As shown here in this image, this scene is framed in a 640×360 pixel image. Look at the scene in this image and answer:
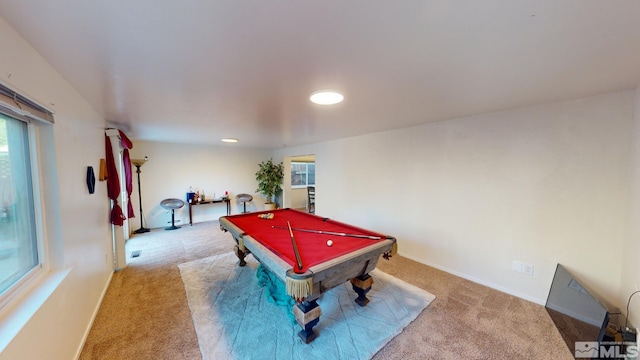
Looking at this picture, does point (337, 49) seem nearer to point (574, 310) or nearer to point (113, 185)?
point (574, 310)

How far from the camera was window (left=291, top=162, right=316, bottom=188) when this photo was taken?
7.79 m

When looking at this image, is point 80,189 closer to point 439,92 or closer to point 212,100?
point 212,100

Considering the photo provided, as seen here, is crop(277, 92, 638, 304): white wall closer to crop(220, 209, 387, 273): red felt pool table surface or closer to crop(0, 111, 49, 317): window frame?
crop(220, 209, 387, 273): red felt pool table surface

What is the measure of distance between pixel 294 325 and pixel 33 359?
1.55m

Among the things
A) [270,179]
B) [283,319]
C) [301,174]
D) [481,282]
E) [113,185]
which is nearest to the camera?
[283,319]

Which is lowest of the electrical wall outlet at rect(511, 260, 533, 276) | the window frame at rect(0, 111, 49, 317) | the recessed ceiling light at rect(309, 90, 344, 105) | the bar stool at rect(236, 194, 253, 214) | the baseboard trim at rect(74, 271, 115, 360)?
the baseboard trim at rect(74, 271, 115, 360)

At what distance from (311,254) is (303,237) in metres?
0.49

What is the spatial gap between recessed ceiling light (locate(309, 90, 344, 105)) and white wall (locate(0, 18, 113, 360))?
1659mm

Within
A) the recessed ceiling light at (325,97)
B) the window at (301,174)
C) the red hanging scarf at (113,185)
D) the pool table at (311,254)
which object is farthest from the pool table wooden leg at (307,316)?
the window at (301,174)

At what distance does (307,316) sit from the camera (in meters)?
1.70

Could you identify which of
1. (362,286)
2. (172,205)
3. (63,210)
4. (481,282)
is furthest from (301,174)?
(63,210)

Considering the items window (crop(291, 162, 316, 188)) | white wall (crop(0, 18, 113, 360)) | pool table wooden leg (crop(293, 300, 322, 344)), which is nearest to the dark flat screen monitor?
pool table wooden leg (crop(293, 300, 322, 344))

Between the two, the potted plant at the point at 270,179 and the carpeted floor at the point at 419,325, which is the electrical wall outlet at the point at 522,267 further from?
the potted plant at the point at 270,179

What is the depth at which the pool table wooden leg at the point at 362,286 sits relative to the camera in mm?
2205
